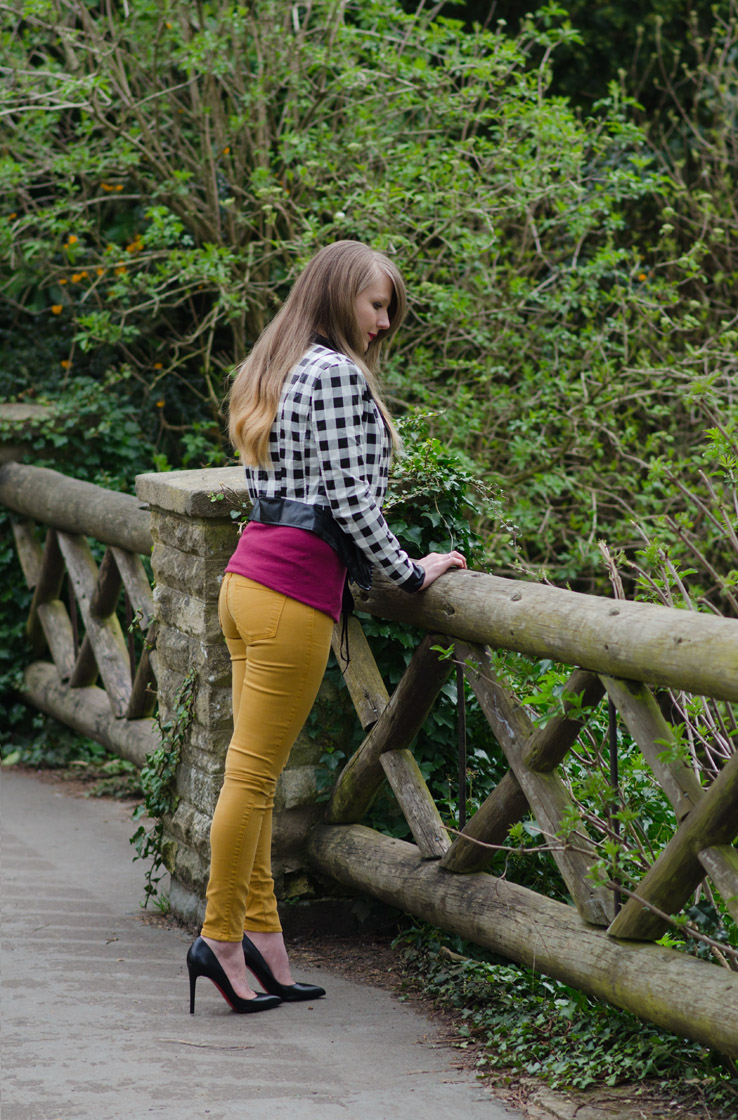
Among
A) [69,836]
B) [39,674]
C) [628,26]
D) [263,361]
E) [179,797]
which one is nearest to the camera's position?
[263,361]

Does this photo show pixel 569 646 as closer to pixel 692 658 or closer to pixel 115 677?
pixel 692 658

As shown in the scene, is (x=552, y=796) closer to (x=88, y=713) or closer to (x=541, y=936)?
(x=541, y=936)

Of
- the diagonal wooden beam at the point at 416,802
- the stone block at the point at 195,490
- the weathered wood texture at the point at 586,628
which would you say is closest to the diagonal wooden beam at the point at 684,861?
the weathered wood texture at the point at 586,628

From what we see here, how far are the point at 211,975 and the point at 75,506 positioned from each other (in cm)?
291

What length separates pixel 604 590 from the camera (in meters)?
7.70

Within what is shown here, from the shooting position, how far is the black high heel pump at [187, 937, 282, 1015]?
322 centimetres

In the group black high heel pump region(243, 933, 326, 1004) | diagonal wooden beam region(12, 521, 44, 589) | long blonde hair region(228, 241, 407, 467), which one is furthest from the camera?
diagonal wooden beam region(12, 521, 44, 589)

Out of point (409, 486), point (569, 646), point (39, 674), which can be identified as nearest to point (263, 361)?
point (409, 486)

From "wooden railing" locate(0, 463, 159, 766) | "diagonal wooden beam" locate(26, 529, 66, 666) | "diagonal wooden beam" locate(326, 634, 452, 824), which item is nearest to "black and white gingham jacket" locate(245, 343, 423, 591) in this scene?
"diagonal wooden beam" locate(326, 634, 452, 824)

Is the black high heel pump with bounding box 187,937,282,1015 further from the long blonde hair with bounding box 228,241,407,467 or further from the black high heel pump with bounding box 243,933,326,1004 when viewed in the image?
the long blonde hair with bounding box 228,241,407,467

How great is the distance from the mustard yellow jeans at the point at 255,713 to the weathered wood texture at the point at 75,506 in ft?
5.92

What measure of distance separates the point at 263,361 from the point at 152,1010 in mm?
1743

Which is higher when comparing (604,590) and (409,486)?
(409,486)

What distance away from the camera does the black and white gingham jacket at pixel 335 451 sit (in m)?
3.04
